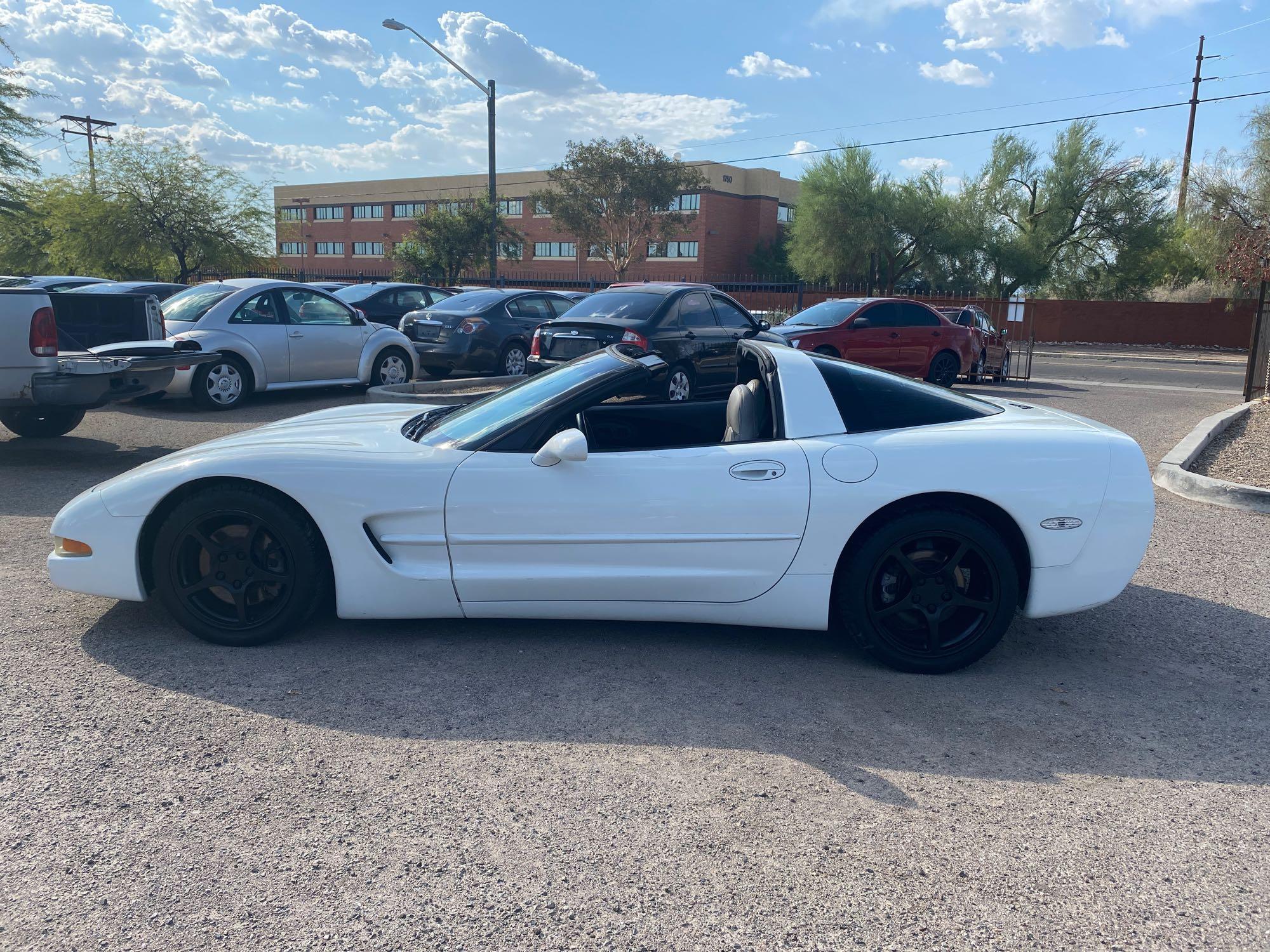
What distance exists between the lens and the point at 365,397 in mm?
12070

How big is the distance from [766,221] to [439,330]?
183 feet

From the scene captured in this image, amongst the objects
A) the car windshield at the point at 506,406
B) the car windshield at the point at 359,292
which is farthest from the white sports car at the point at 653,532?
the car windshield at the point at 359,292

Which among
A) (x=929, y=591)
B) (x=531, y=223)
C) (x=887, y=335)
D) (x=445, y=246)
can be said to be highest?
(x=531, y=223)

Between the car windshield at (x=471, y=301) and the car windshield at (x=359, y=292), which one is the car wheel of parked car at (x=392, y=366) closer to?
the car windshield at (x=471, y=301)

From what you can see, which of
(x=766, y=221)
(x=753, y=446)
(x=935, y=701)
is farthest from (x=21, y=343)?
(x=766, y=221)

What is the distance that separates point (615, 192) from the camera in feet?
163

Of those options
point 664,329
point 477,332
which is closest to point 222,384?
point 477,332

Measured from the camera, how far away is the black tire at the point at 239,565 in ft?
12.8

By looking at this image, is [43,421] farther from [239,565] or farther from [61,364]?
[239,565]

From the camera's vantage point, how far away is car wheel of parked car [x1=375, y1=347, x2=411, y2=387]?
1278 cm

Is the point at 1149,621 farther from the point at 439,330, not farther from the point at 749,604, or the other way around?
the point at 439,330

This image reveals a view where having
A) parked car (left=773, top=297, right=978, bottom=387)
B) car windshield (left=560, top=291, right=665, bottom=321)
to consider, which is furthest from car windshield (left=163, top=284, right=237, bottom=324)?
parked car (left=773, top=297, right=978, bottom=387)

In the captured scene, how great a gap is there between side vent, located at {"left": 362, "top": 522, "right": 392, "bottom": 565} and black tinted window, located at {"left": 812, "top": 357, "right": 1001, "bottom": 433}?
201 cm

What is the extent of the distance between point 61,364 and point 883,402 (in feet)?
22.4
